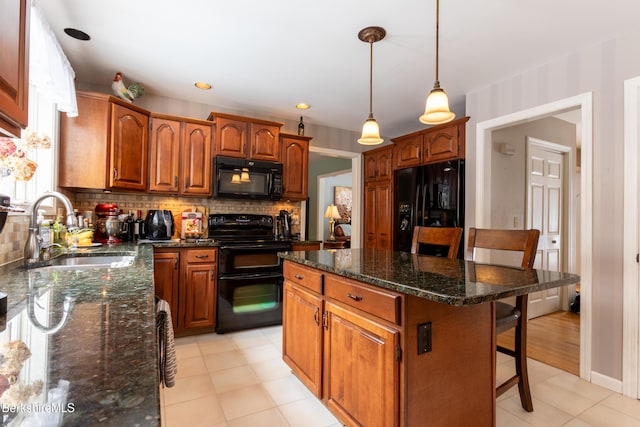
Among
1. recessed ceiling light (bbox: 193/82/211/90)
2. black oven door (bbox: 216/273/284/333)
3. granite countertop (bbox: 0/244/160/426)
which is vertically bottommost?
black oven door (bbox: 216/273/284/333)

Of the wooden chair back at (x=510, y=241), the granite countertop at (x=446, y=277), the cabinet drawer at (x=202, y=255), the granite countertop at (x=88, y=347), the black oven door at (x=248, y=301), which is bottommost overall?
the black oven door at (x=248, y=301)

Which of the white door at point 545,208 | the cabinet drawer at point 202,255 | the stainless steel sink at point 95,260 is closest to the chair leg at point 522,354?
the white door at point 545,208

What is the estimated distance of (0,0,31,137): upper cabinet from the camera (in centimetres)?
88

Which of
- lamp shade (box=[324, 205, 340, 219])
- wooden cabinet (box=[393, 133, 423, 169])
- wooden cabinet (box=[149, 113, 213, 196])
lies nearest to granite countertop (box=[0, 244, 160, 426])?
wooden cabinet (box=[149, 113, 213, 196])

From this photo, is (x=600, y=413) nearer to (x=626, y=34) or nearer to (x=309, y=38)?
(x=626, y=34)

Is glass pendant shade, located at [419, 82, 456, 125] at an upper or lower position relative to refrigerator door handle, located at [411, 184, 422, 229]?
A: upper

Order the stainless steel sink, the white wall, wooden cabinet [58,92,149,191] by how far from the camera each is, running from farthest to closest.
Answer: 1. wooden cabinet [58,92,149,191]
2. the white wall
3. the stainless steel sink

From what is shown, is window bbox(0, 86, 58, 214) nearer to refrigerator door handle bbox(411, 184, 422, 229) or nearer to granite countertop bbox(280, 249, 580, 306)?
granite countertop bbox(280, 249, 580, 306)

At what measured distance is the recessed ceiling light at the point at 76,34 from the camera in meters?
2.25

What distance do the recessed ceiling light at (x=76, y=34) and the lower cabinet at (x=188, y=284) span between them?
68.3 inches

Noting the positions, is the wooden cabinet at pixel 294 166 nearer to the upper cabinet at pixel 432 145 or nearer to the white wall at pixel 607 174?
the upper cabinet at pixel 432 145

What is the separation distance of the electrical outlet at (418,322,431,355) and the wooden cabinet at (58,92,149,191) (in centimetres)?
283

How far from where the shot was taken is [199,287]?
3.07 metres

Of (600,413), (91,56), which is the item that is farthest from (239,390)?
(91,56)
